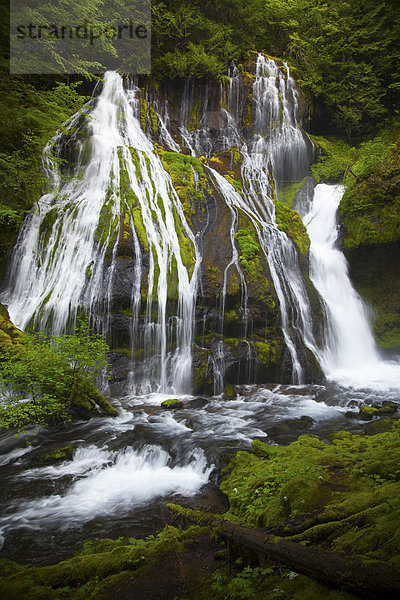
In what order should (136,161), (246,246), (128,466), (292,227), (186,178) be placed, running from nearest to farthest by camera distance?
(128,466)
(246,246)
(136,161)
(186,178)
(292,227)

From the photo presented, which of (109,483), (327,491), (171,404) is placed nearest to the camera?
(327,491)

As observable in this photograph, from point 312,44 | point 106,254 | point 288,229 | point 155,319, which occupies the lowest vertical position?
point 155,319

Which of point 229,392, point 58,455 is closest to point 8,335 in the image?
point 58,455

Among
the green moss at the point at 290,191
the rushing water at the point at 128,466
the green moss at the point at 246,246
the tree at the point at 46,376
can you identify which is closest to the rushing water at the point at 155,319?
the rushing water at the point at 128,466

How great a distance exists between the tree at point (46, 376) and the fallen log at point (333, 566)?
4632 millimetres

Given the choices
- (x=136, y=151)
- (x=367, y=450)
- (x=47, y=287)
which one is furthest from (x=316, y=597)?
(x=136, y=151)

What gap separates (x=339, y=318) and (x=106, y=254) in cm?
980

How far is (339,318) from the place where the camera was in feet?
44.3

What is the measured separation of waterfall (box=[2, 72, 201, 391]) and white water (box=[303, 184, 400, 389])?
5.88 meters

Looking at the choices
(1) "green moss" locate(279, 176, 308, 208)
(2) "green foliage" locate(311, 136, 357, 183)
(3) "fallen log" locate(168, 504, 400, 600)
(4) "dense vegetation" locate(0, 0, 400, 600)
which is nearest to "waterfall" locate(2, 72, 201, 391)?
(4) "dense vegetation" locate(0, 0, 400, 600)

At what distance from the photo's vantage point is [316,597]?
172 centimetres

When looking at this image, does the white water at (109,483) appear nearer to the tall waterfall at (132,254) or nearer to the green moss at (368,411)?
the tall waterfall at (132,254)

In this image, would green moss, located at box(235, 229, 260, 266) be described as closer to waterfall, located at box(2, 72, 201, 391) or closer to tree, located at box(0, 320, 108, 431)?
waterfall, located at box(2, 72, 201, 391)

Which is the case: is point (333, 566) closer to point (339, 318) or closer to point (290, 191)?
point (339, 318)
